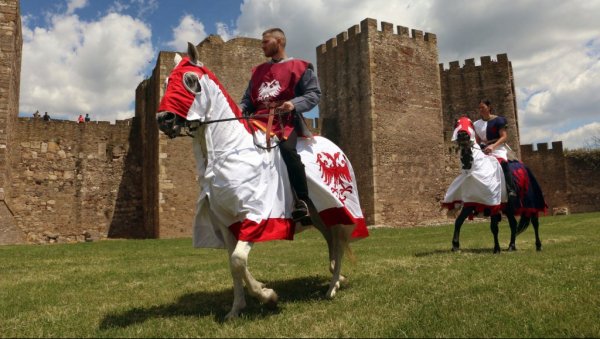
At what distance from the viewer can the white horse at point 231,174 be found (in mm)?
4293

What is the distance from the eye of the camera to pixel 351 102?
963 inches

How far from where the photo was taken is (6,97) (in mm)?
17188

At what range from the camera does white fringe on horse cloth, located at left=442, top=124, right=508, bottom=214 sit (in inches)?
345

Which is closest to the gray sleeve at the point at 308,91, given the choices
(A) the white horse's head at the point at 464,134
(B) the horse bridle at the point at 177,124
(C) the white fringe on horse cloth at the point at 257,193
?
(C) the white fringe on horse cloth at the point at 257,193

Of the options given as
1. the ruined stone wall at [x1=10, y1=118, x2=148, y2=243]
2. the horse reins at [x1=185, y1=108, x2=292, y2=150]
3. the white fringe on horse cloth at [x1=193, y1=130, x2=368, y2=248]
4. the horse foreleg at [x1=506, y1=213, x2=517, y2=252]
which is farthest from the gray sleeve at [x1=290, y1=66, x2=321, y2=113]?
the ruined stone wall at [x1=10, y1=118, x2=148, y2=243]

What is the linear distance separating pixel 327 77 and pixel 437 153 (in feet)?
23.0

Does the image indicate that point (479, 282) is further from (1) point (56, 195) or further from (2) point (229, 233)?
(1) point (56, 195)

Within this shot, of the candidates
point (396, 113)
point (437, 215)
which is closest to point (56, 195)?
point (396, 113)

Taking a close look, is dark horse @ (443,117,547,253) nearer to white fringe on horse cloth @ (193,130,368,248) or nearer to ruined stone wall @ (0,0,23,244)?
white fringe on horse cloth @ (193,130,368,248)

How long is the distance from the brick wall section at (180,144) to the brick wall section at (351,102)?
4.68m

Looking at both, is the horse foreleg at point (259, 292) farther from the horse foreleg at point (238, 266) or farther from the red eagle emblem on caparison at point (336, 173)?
the red eagle emblem on caparison at point (336, 173)

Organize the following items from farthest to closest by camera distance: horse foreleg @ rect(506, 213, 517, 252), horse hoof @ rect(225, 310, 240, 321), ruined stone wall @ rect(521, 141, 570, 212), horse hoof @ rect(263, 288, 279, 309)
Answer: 1. ruined stone wall @ rect(521, 141, 570, 212)
2. horse foreleg @ rect(506, 213, 517, 252)
3. horse hoof @ rect(263, 288, 279, 309)
4. horse hoof @ rect(225, 310, 240, 321)

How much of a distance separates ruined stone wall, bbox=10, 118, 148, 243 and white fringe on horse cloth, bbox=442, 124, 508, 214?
16.7 m

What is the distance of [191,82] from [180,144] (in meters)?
17.1
